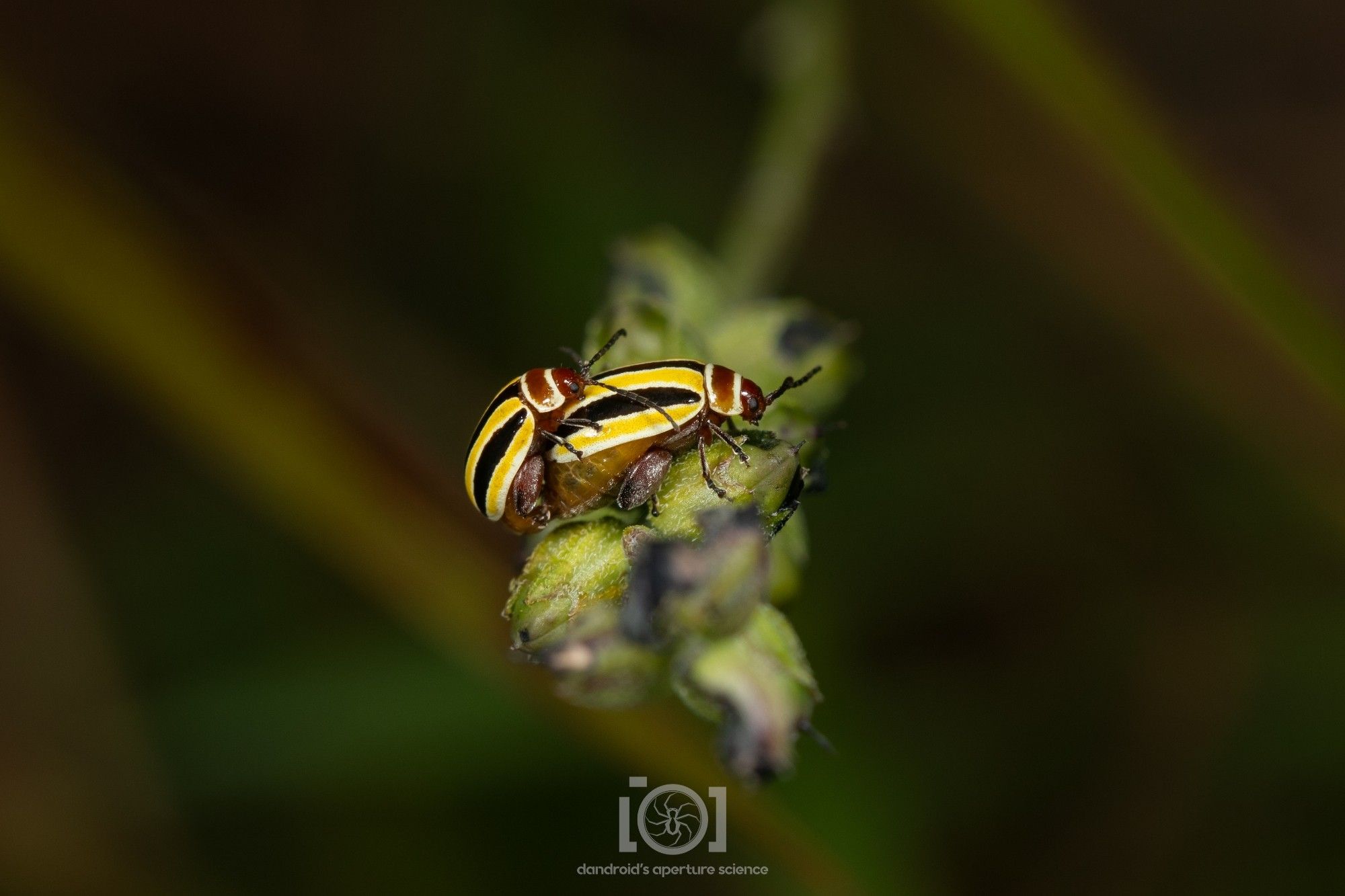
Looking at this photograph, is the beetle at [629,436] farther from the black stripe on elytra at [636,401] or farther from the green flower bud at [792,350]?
the green flower bud at [792,350]

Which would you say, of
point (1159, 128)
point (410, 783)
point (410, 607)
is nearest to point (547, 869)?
point (410, 783)

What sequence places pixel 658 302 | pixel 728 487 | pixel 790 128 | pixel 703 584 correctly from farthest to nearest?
1. pixel 790 128
2. pixel 658 302
3. pixel 728 487
4. pixel 703 584

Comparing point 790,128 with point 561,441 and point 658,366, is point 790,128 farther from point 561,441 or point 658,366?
point 561,441

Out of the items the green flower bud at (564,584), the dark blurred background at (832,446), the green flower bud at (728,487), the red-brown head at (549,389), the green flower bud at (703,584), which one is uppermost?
the dark blurred background at (832,446)

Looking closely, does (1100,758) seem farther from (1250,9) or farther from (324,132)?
(324,132)

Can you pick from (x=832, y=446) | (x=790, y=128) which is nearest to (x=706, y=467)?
(x=790, y=128)

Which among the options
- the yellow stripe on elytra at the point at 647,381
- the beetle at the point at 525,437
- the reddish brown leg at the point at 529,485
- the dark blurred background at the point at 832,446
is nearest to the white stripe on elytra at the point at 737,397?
the yellow stripe on elytra at the point at 647,381
